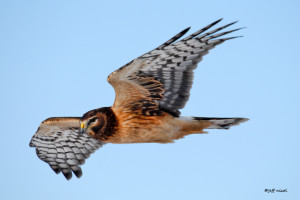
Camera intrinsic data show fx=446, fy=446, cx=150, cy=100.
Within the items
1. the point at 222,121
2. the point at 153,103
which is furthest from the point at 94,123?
the point at 222,121

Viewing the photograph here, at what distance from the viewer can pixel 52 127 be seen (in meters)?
7.98

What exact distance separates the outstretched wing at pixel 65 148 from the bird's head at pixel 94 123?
1.57 m

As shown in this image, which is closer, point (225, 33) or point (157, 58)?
point (225, 33)

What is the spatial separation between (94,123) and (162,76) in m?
1.23

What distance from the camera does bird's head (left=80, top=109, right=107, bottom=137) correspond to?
6.58m

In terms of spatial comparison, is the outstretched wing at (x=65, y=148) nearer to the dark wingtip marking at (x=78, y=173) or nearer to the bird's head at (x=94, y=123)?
the dark wingtip marking at (x=78, y=173)

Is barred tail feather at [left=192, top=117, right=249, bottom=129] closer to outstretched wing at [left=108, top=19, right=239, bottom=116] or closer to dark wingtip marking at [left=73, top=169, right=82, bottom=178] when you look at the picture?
outstretched wing at [left=108, top=19, right=239, bottom=116]

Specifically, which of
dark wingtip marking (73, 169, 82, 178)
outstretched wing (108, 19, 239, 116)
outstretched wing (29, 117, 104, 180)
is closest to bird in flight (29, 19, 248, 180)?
outstretched wing (108, 19, 239, 116)

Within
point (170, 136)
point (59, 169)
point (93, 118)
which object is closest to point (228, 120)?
point (170, 136)

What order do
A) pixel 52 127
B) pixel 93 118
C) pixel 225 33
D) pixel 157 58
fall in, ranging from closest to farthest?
pixel 225 33 → pixel 157 58 → pixel 93 118 → pixel 52 127

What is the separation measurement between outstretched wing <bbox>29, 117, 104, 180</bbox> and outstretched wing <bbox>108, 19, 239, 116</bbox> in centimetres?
186

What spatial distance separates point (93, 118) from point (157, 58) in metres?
1.34

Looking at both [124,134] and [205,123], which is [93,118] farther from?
[205,123]

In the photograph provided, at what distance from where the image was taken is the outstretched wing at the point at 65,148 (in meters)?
8.24
